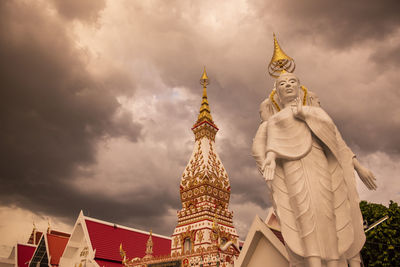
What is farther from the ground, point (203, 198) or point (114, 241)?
point (203, 198)

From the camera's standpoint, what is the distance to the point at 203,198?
1464cm

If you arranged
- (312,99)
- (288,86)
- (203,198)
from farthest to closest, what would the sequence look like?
1. (203,198)
2. (312,99)
3. (288,86)

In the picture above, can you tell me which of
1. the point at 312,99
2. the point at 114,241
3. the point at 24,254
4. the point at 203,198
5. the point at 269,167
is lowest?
the point at 269,167

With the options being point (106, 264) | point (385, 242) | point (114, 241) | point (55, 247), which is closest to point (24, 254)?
point (55, 247)

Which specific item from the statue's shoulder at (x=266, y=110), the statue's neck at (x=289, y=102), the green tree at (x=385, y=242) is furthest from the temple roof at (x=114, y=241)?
the statue's neck at (x=289, y=102)

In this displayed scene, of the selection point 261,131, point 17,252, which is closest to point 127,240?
point 17,252

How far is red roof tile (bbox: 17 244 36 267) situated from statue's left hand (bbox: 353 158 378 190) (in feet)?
82.8

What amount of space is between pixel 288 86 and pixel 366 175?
2.35 metres

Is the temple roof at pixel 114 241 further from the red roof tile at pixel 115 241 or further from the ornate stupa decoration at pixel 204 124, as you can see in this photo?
A: the ornate stupa decoration at pixel 204 124

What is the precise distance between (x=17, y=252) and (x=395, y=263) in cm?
2540

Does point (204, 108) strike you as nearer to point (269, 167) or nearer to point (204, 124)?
point (204, 124)

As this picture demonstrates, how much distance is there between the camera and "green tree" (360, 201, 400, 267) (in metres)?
12.4

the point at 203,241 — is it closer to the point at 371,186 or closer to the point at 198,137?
the point at 198,137

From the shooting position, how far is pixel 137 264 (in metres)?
12.9
